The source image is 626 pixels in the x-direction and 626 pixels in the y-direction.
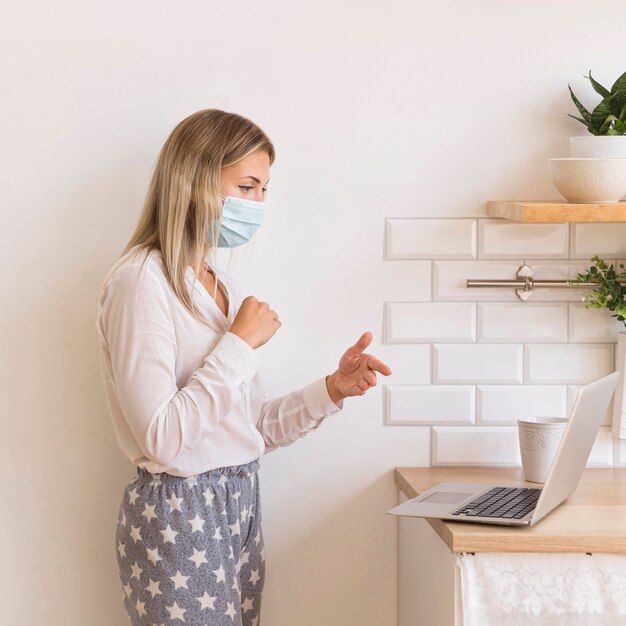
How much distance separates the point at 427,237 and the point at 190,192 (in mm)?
580

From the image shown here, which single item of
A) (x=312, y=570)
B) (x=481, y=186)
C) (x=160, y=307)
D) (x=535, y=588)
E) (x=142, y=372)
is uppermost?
(x=481, y=186)

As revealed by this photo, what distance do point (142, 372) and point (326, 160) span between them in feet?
2.24

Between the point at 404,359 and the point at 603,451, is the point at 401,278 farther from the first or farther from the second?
the point at 603,451

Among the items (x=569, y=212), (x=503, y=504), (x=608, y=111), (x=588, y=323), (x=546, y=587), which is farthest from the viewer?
(x=588, y=323)

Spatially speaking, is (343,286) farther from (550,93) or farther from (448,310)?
(550,93)

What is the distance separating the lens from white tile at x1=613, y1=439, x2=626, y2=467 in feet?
6.31

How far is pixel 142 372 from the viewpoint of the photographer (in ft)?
4.62

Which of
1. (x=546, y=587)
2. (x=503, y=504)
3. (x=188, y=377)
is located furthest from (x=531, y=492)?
(x=188, y=377)

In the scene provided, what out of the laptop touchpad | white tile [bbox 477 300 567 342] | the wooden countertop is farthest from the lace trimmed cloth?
white tile [bbox 477 300 567 342]

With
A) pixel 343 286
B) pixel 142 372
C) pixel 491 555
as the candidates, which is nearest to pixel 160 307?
Result: pixel 142 372

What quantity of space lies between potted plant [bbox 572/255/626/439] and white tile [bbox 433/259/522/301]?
0.53 ft

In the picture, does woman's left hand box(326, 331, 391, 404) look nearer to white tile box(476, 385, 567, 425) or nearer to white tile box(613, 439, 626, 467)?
white tile box(476, 385, 567, 425)

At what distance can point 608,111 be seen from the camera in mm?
1807

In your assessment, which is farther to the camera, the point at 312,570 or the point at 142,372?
the point at 312,570
